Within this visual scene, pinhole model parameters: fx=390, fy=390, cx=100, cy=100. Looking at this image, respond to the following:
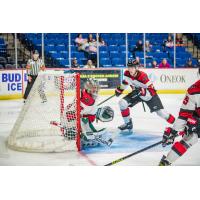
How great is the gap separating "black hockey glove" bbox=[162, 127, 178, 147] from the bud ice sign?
59.8 inches

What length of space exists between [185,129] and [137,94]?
0.60 meters

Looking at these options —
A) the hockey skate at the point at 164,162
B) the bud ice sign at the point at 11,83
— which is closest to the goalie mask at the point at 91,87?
the bud ice sign at the point at 11,83

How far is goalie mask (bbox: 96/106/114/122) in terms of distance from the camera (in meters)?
3.89

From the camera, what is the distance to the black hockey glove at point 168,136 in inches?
156

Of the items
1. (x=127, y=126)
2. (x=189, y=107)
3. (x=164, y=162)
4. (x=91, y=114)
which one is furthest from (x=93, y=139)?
(x=189, y=107)

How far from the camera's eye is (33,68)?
3865mm

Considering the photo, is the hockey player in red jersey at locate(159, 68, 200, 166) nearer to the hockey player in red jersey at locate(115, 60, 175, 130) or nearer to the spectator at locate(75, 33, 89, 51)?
the hockey player in red jersey at locate(115, 60, 175, 130)

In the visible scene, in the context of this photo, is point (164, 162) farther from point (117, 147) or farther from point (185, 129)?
point (117, 147)

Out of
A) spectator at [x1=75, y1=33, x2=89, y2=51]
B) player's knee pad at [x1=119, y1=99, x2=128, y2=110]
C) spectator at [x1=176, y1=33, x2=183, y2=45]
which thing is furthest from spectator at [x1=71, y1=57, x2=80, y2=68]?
spectator at [x1=176, y1=33, x2=183, y2=45]

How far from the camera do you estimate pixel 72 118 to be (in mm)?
3881

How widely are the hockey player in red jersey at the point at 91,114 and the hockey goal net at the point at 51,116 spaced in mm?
51

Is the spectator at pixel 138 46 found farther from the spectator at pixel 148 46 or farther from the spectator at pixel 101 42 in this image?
the spectator at pixel 101 42
